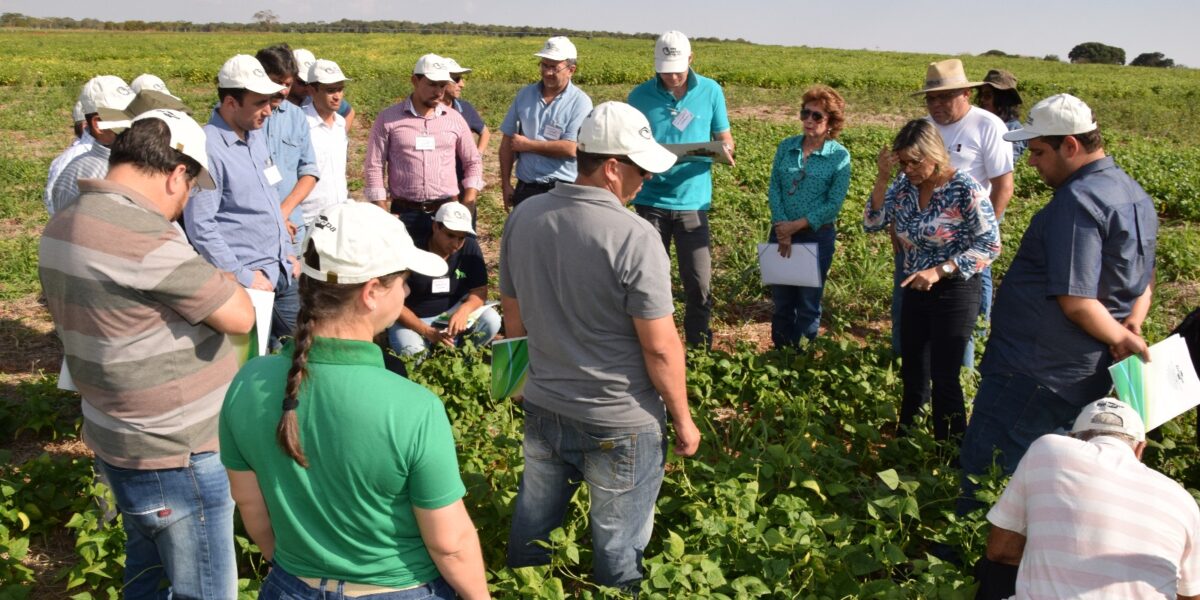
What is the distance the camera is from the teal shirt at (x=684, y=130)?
522 cm

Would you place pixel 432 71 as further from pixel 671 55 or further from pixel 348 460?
pixel 348 460

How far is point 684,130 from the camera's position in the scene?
210 inches

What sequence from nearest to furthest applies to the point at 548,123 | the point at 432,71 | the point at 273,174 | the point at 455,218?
the point at 273,174 < the point at 455,218 < the point at 432,71 < the point at 548,123

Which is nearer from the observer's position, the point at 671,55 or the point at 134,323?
the point at 134,323

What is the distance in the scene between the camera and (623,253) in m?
2.50

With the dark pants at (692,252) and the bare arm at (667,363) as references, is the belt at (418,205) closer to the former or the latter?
the dark pants at (692,252)

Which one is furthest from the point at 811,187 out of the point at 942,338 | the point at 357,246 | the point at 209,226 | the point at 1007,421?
the point at 357,246

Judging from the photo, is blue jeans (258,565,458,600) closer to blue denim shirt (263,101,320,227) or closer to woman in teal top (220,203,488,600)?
woman in teal top (220,203,488,600)

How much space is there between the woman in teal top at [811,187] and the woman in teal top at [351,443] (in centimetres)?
350

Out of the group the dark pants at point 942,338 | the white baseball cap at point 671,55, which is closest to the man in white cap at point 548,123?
the white baseball cap at point 671,55

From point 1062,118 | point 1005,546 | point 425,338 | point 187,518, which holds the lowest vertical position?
point 425,338

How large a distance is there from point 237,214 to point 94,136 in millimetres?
712

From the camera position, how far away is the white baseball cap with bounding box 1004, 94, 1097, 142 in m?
3.06

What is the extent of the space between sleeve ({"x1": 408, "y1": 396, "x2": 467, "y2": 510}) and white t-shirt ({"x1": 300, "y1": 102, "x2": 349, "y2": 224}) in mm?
4031
